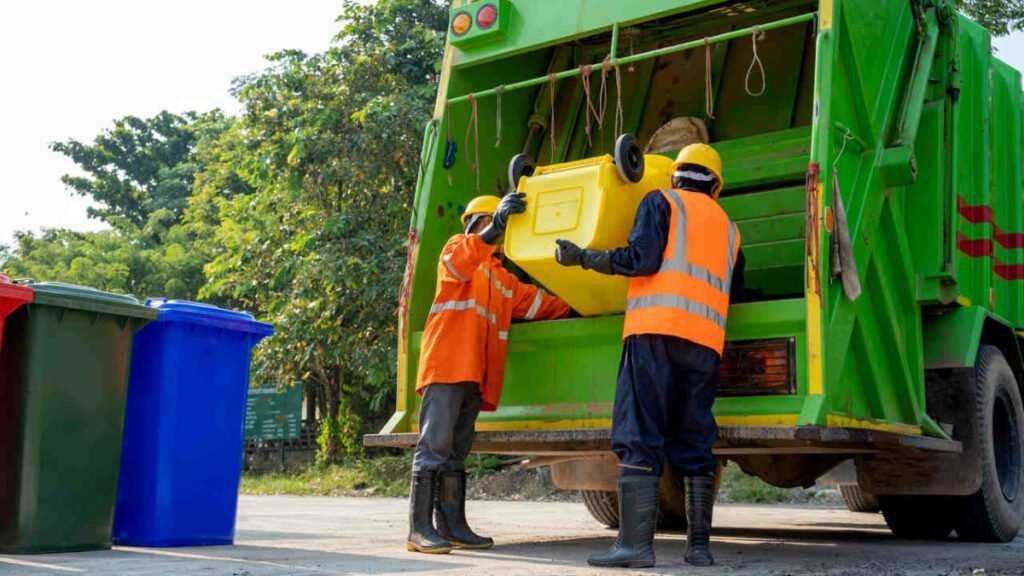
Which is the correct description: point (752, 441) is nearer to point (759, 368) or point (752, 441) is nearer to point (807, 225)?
point (759, 368)

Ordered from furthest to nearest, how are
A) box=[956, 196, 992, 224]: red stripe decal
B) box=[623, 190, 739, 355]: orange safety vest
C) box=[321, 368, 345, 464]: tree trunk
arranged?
box=[321, 368, 345, 464]: tree trunk < box=[956, 196, 992, 224]: red stripe decal < box=[623, 190, 739, 355]: orange safety vest

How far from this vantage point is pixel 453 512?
5.02 metres

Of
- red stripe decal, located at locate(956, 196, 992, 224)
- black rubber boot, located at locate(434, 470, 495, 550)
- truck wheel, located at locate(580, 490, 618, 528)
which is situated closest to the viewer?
black rubber boot, located at locate(434, 470, 495, 550)

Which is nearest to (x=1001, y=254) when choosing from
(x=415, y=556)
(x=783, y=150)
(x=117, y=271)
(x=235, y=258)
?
(x=783, y=150)

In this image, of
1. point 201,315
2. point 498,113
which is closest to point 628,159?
point 498,113

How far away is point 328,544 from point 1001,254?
378cm

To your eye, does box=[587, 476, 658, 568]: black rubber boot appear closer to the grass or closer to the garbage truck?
the garbage truck

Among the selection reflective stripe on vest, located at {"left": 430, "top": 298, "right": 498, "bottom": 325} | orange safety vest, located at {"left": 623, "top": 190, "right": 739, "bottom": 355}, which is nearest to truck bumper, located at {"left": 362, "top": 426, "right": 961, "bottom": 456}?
orange safety vest, located at {"left": 623, "top": 190, "right": 739, "bottom": 355}

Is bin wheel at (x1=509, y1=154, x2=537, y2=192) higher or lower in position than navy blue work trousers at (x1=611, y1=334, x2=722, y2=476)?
higher

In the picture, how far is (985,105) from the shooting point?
5844 mm

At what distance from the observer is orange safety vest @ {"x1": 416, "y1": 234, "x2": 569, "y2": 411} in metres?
4.85

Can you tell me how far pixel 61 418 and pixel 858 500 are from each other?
6374 mm

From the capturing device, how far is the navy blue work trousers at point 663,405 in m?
4.18

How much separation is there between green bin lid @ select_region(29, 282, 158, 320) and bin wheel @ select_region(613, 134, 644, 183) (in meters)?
2.02
